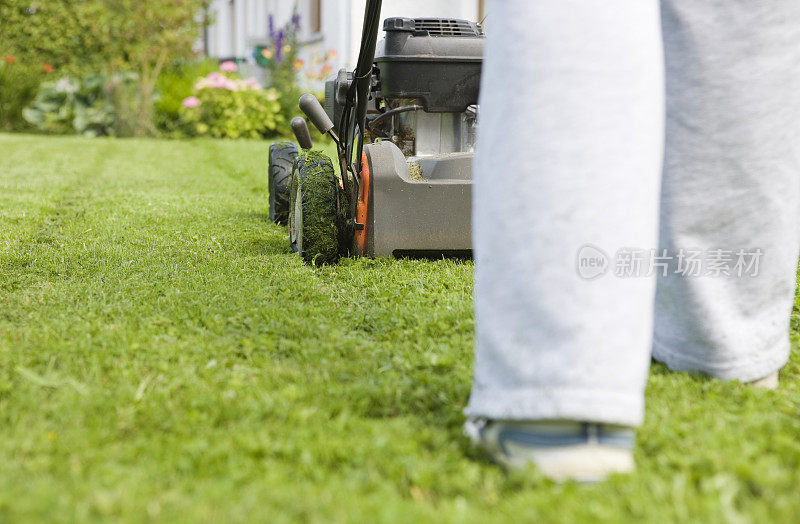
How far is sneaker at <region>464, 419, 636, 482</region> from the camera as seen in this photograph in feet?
3.51

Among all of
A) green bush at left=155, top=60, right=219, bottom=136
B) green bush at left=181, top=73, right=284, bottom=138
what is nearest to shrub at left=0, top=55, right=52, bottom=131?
green bush at left=155, top=60, right=219, bottom=136

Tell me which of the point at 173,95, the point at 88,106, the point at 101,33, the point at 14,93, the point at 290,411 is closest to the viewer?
the point at 290,411

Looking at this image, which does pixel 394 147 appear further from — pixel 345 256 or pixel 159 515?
pixel 159 515

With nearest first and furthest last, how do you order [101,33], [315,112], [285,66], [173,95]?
[315,112]
[285,66]
[173,95]
[101,33]

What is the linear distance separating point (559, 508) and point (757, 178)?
2.30ft

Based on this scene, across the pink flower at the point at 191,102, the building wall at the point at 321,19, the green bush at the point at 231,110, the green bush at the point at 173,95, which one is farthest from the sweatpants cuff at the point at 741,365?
the green bush at the point at 173,95

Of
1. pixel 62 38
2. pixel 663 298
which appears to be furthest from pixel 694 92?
pixel 62 38

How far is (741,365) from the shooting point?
146cm

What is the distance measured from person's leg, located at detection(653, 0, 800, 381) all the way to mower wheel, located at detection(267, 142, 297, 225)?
2342 mm

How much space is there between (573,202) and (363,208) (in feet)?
5.27

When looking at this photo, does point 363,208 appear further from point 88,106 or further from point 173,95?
point 88,106

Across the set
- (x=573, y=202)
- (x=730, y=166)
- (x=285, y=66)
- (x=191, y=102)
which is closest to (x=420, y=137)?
(x=730, y=166)

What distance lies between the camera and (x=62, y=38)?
13.1m

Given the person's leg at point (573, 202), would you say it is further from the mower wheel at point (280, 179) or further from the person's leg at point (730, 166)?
the mower wheel at point (280, 179)
